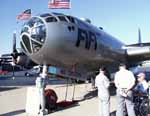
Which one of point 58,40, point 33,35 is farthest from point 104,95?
point 33,35

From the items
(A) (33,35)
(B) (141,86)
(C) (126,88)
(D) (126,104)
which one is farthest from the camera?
(A) (33,35)

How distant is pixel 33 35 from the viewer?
1321 cm

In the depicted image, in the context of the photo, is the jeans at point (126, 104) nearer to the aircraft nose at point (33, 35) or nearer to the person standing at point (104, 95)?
the person standing at point (104, 95)

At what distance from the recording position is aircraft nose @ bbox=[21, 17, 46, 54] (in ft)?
43.4

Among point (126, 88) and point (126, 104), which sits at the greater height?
point (126, 88)

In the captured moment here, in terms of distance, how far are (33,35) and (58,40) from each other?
1.06m

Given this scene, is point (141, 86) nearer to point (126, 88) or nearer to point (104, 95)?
point (126, 88)

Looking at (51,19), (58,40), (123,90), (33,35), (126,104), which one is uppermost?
(51,19)

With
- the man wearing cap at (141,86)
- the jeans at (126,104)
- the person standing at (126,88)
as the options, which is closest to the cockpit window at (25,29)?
the person standing at (126,88)

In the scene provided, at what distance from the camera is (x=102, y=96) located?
11.4 m

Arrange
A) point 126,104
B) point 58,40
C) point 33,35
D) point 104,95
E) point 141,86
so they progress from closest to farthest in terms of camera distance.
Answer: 1. point 126,104
2. point 104,95
3. point 141,86
4. point 33,35
5. point 58,40

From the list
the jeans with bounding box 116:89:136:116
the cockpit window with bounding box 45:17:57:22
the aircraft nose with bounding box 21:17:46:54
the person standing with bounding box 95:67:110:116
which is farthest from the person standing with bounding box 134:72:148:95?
the cockpit window with bounding box 45:17:57:22

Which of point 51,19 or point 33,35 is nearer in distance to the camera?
point 33,35

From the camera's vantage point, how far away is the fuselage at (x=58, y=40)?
13297 millimetres
